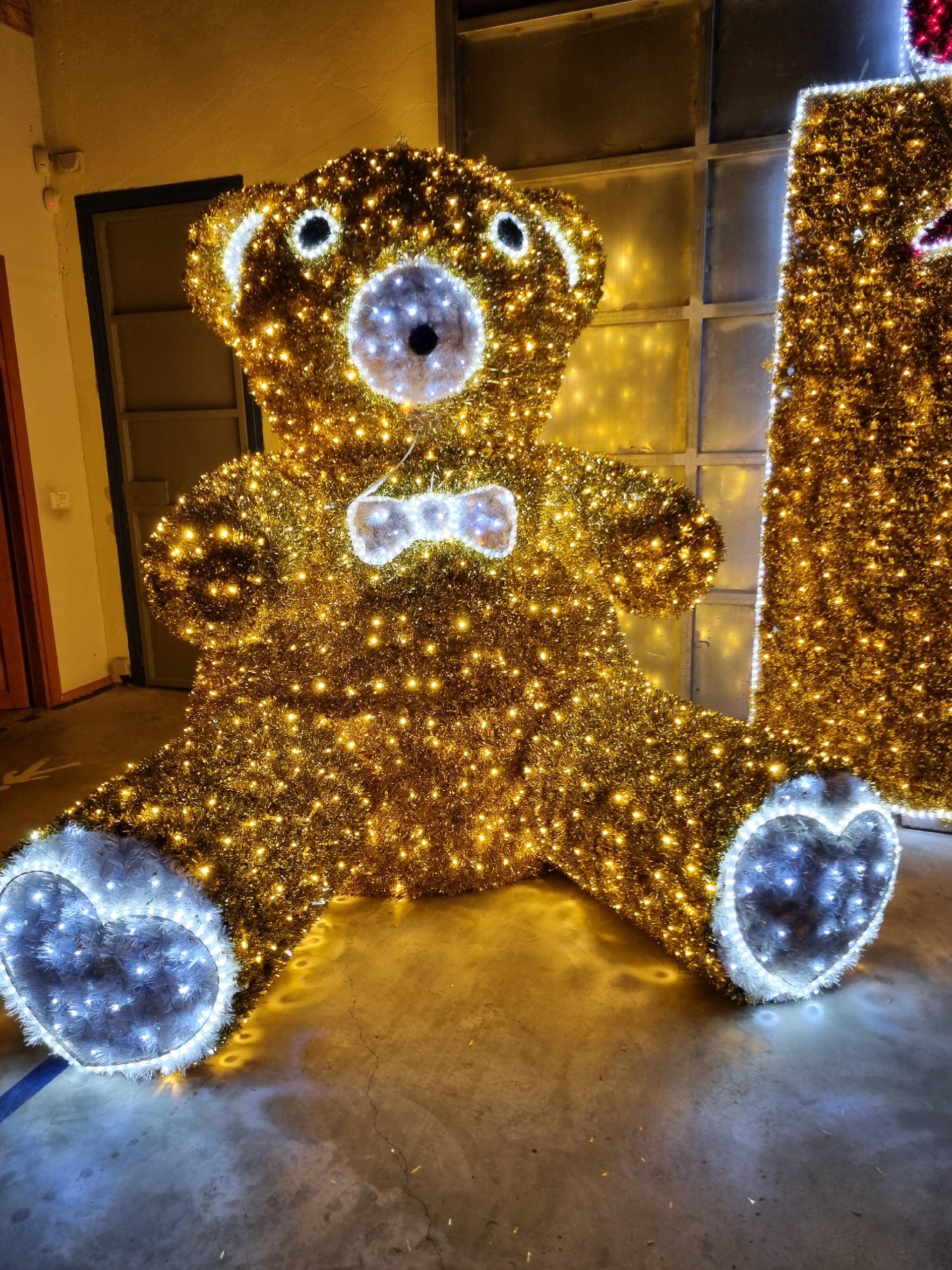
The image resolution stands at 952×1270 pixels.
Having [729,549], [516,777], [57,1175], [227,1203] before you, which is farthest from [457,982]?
[729,549]

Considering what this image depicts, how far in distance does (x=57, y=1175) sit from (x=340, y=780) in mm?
1030

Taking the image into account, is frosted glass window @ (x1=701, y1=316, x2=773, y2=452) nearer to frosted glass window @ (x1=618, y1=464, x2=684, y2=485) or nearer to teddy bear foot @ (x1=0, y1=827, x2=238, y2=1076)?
frosted glass window @ (x1=618, y1=464, x2=684, y2=485)

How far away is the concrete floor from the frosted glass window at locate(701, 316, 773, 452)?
2.01 m

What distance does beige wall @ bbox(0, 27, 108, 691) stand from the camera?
4207mm

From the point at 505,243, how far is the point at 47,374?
3.29 m

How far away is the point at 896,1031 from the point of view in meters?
2.07

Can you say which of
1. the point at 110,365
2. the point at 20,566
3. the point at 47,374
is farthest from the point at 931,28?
the point at 20,566

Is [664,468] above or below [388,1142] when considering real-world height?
above

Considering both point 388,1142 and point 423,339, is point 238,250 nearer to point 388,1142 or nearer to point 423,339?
point 423,339

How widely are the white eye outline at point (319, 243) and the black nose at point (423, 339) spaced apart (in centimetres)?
31

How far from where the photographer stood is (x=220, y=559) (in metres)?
2.29

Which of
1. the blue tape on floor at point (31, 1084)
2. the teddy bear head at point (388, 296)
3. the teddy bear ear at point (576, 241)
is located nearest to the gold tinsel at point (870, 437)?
the teddy bear ear at point (576, 241)

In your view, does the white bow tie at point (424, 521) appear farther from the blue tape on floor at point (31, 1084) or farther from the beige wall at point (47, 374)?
the beige wall at point (47, 374)

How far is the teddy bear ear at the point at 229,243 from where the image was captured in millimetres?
2256
